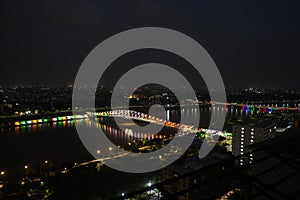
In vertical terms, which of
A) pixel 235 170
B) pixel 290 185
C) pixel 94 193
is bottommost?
pixel 94 193

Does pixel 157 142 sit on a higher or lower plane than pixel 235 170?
lower

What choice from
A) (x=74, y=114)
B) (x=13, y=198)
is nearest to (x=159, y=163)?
(x=13, y=198)

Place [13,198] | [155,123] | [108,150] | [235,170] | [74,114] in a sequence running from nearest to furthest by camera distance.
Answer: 1. [235,170]
2. [13,198]
3. [108,150]
4. [155,123]
5. [74,114]

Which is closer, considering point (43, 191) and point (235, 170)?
point (235, 170)

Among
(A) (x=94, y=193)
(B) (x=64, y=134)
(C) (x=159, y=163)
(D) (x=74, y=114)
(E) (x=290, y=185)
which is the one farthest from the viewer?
(D) (x=74, y=114)

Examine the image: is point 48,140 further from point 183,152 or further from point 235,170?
point 235,170

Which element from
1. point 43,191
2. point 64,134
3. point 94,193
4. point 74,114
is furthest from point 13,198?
point 74,114

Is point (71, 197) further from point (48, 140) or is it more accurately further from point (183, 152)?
point (48, 140)

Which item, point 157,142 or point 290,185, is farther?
point 157,142

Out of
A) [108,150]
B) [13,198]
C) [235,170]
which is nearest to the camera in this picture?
[235,170]
